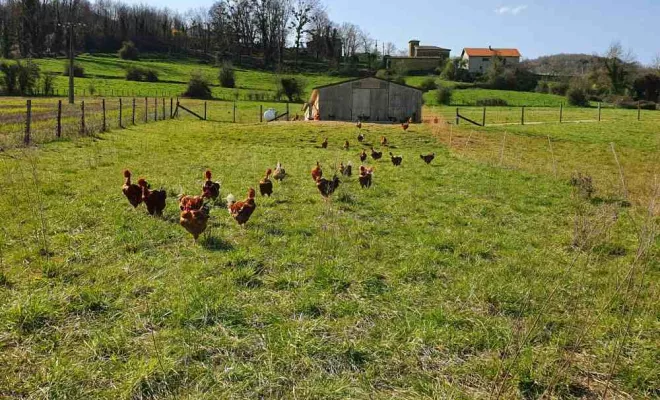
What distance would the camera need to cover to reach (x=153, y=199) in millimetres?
7211

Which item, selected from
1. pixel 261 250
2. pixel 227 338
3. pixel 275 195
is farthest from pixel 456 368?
pixel 275 195

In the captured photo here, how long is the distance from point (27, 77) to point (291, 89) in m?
29.6

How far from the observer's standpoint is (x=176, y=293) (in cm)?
468

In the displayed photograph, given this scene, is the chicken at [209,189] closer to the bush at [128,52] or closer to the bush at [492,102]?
the bush at [492,102]

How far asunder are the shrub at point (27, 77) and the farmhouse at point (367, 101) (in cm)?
3754

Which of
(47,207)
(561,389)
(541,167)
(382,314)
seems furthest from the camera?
(541,167)

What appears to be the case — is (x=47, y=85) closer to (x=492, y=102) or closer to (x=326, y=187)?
(x=492, y=102)

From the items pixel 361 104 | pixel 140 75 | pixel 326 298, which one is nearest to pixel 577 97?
pixel 361 104

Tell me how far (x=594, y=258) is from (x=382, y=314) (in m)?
3.66

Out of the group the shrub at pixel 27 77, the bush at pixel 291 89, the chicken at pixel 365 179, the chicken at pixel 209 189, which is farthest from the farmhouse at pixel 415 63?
the chicken at pixel 209 189

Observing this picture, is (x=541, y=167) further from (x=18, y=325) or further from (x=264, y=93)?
(x=264, y=93)

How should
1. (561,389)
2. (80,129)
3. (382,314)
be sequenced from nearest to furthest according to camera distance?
(561,389), (382,314), (80,129)

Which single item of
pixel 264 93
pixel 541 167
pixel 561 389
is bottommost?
pixel 561 389

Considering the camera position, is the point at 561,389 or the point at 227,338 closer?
the point at 561,389
